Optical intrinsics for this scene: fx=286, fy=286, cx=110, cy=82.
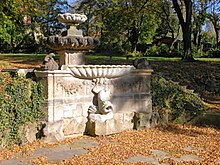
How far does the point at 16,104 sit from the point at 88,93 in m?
1.78

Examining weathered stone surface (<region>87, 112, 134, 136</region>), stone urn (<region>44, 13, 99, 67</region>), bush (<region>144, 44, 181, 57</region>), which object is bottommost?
weathered stone surface (<region>87, 112, 134, 136</region>)

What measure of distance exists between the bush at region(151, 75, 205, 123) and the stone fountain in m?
0.88

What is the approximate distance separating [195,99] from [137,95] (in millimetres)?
2790

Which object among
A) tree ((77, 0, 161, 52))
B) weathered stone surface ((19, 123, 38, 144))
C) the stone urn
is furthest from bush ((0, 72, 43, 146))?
tree ((77, 0, 161, 52))

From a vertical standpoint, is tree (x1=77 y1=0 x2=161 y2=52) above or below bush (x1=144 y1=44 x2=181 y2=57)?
above

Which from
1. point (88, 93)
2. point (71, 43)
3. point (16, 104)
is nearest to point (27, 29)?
point (71, 43)

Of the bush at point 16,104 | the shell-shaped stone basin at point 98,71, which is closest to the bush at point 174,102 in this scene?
the shell-shaped stone basin at point 98,71

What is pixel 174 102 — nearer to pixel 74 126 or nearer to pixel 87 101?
pixel 87 101

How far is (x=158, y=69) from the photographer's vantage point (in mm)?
13586

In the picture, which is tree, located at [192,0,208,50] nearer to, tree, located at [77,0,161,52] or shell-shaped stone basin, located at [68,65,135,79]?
tree, located at [77,0,161,52]

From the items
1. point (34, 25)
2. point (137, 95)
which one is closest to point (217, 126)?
point (137, 95)

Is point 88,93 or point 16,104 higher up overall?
point 88,93

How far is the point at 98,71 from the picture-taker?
22.1 feet

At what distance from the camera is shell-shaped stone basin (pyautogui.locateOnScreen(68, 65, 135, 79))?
21.2ft
